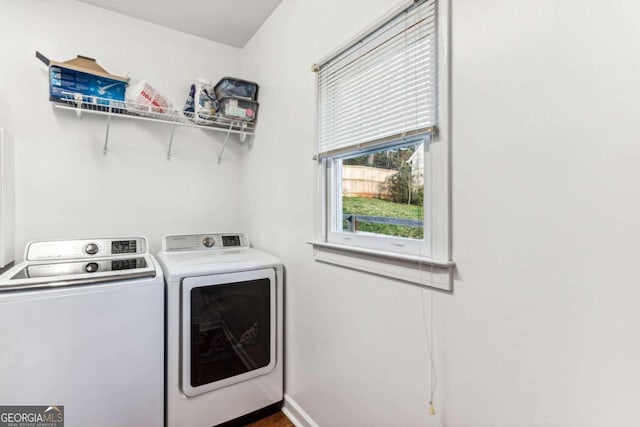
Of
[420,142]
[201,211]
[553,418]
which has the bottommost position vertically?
[553,418]

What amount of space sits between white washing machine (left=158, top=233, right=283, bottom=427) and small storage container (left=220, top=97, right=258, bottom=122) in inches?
40.1

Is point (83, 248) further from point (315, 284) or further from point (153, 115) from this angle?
point (315, 284)

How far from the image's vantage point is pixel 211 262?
185 centimetres

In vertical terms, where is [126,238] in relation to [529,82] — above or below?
below

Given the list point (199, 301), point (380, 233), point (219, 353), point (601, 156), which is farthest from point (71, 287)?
point (601, 156)

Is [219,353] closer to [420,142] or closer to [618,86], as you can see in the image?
[420,142]

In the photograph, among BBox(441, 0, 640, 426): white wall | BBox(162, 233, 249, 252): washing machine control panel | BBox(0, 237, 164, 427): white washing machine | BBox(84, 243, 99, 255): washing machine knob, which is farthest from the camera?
BBox(162, 233, 249, 252): washing machine control panel

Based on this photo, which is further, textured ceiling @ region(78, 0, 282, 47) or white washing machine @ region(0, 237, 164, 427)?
textured ceiling @ region(78, 0, 282, 47)

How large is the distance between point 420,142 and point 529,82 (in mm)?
402

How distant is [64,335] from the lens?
4.58 ft

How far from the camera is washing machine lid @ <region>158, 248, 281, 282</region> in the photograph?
5.50ft

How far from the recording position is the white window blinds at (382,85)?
111 centimetres

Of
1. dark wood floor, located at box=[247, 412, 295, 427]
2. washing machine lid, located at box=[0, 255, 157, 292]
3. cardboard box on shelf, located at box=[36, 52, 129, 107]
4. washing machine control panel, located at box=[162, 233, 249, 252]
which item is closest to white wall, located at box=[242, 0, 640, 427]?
dark wood floor, located at box=[247, 412, 295, 427]

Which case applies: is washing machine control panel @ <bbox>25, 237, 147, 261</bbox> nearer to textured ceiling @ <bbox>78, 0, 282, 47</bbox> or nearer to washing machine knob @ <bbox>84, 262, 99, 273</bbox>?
washing machine knob @ <bbox>84, 262, 99, 273</bbox>
